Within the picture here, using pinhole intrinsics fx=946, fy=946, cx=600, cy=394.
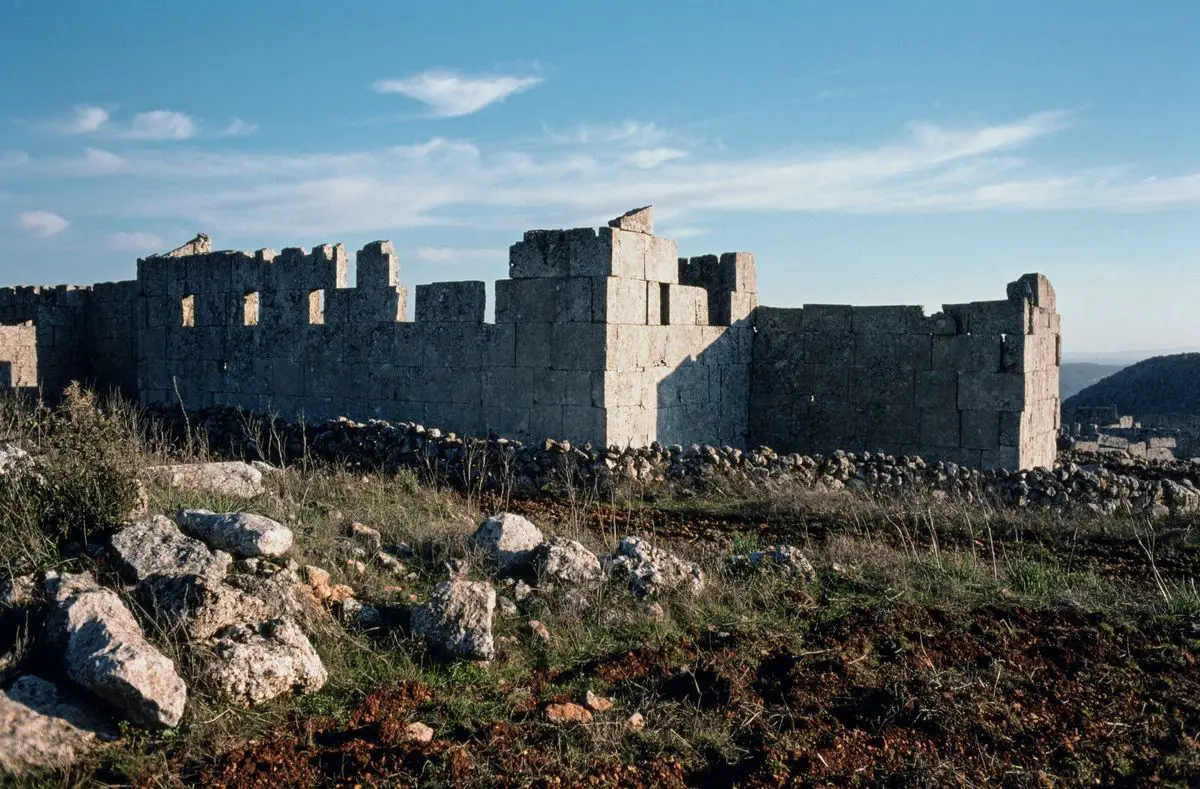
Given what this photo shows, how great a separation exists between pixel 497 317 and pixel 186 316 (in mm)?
6337

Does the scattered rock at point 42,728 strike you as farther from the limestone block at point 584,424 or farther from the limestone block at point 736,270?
the limestone block at point 736,270

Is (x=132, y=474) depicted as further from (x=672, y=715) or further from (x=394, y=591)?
(x=672, y=715)

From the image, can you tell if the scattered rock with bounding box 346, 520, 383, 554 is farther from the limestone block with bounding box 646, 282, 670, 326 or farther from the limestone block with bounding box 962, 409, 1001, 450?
Answer: the limestone block with bounding box 962, 409, 1001, 450

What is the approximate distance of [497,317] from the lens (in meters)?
11.7

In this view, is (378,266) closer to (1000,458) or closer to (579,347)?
(579,347)

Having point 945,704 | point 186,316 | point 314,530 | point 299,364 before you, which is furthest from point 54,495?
point 186,316

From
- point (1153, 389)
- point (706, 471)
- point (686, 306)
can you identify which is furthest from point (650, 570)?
point (1153, 389)

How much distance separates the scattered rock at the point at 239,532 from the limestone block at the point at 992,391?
9.03 meters

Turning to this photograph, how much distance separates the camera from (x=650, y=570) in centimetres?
564

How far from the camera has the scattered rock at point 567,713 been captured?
4023 mm

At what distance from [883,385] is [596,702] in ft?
30.4

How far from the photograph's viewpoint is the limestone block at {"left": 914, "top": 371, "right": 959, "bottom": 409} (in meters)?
11.9

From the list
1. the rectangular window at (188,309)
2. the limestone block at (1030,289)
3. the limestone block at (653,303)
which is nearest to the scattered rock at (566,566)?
the limestone block at (653,303)

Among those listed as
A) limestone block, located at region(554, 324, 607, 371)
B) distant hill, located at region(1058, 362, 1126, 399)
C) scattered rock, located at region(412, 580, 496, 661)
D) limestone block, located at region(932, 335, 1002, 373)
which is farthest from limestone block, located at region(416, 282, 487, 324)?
distant hill, located at region(1058, 362, 1126, 399)
